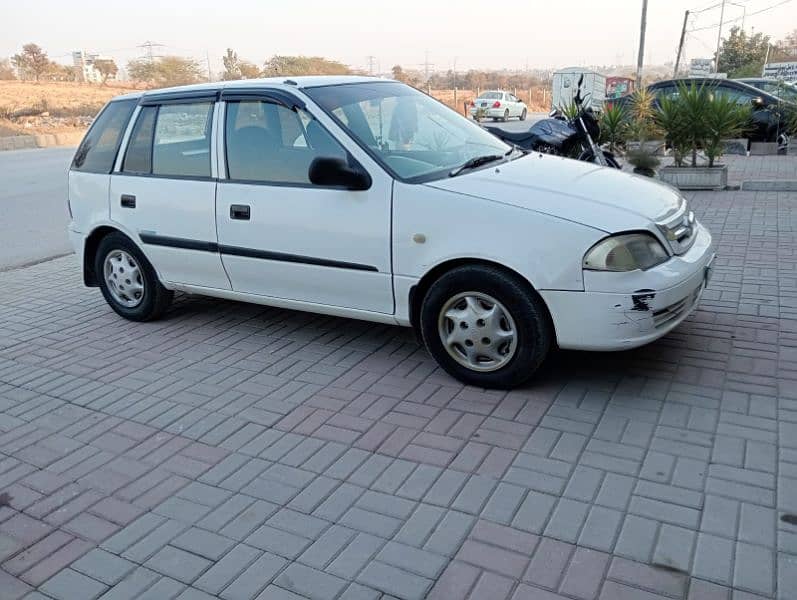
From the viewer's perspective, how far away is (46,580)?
2.81 metres

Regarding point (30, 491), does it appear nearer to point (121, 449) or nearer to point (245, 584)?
point (121, 449)

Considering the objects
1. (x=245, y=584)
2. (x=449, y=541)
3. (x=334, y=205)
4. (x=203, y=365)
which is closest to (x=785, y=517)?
(x=449, y=541)

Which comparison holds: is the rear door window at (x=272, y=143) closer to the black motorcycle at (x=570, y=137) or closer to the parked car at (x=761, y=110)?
the black motorcycle at (x=570, y=137)

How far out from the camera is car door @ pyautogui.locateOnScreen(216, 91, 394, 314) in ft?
14.2

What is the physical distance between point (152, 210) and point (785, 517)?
14.6 feet

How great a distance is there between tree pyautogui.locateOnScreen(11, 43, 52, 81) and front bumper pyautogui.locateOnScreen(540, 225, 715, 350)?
78.0 metres

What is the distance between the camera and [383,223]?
421cm

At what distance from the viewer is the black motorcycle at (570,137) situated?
9180 mm

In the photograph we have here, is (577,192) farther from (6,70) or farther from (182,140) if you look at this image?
(6,70)

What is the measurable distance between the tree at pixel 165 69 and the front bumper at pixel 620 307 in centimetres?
7021

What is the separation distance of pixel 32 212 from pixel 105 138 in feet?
23.6

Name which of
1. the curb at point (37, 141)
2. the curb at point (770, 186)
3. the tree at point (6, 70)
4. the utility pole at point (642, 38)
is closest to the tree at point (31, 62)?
the tree at point (6, 70)

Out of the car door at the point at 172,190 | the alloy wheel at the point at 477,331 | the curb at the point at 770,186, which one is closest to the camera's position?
the alloy wheel at the point at 477,331

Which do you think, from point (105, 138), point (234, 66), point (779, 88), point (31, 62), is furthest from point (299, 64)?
point (105, 138)
